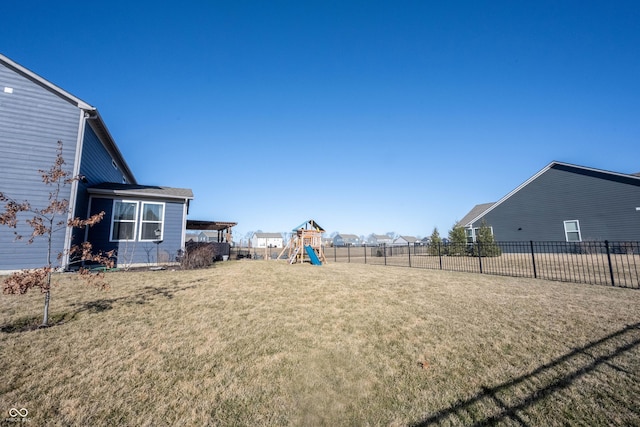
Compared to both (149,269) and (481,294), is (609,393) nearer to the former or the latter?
(481,294)

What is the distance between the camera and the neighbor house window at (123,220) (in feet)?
39.3

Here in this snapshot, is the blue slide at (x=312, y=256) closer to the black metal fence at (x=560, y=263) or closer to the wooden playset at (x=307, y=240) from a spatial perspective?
the wooden playset at (x=307, y=240)

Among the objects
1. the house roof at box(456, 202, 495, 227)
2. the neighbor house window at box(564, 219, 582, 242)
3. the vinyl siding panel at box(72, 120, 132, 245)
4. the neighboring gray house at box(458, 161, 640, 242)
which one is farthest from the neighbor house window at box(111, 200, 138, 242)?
the house roof at box(456, 202, 495, 227)

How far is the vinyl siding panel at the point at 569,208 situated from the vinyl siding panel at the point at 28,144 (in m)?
30.2

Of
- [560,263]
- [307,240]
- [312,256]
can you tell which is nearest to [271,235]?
[307,240]

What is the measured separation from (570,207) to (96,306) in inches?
1103

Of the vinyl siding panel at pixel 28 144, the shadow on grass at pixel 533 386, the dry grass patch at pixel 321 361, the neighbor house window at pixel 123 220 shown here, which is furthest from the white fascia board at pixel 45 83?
the shadow on grass at pixel 533 386

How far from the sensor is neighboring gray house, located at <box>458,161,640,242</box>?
17.1m

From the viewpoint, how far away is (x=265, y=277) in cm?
990

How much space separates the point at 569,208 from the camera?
64.3 feet

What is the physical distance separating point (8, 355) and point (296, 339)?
3.94 metres

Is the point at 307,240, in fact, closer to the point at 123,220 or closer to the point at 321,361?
the point at 123,220

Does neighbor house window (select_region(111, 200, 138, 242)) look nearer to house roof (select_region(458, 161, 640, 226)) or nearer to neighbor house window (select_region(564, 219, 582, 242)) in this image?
house roof (select_region(458, 161, 640, 226))

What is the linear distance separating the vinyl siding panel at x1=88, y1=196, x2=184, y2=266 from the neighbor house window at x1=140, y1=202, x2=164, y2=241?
0.20 meters
